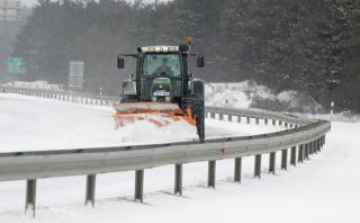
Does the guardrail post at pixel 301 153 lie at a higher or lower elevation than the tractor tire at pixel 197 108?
lower

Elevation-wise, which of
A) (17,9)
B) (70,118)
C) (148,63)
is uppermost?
(17,9)

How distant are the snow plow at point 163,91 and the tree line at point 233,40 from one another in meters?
22.5

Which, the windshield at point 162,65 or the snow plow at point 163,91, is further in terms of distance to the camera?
the windshield at point 162,65

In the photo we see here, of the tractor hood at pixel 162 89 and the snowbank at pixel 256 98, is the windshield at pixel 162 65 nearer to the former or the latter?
the tractor hood at pixel 162 89

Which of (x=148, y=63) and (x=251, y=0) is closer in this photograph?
(x=148, y=63)

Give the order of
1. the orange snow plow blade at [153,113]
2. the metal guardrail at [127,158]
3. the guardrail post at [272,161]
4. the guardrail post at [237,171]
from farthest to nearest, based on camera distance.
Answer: the orange snow plow blade at [153,113] < the guardrail post at [272,161] < the guardrail post at [237,171] < the metal guardrail at [127,158]

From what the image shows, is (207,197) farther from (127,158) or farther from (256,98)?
(256,98)

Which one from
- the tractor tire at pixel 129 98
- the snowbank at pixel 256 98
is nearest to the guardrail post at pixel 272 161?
the tractor tire at pixel 129 98

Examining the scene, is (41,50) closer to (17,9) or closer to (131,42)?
(131,42)

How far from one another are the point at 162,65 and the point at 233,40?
45096mm

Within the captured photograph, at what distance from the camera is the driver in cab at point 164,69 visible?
73.0 ft

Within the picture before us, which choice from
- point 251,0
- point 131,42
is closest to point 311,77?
point 251,0

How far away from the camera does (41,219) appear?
25.7 ft

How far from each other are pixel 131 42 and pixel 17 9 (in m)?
17.3
